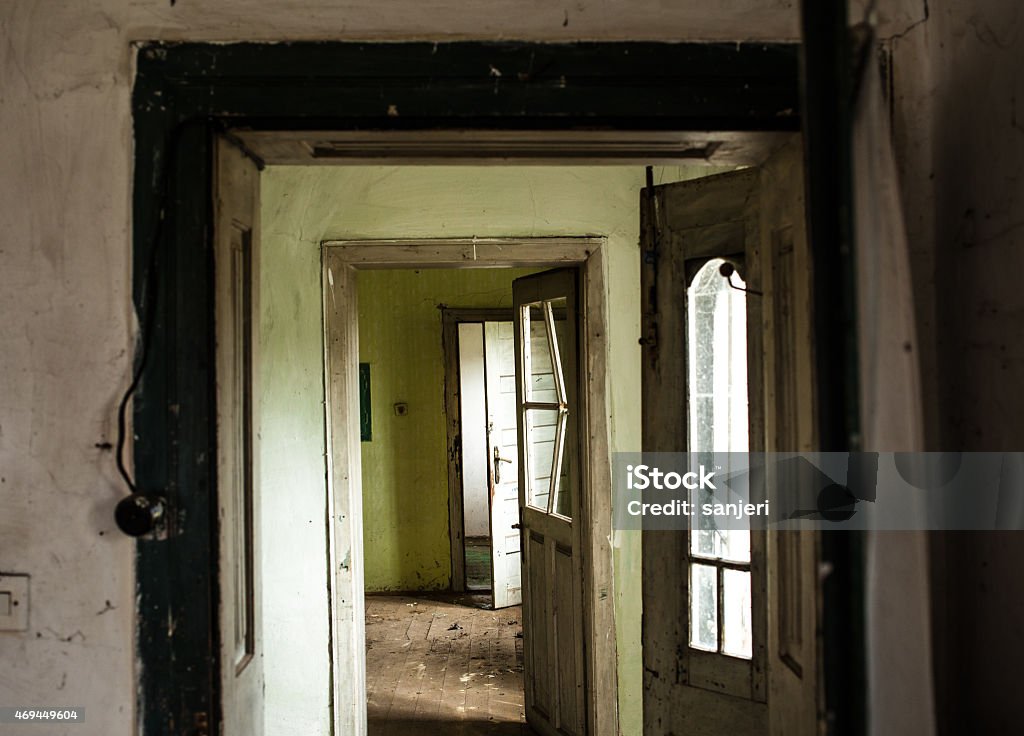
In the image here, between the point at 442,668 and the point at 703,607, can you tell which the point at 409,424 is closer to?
the point at 442,668

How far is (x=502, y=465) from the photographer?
5391 millimetres

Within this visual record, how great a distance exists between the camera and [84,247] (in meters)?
1.19

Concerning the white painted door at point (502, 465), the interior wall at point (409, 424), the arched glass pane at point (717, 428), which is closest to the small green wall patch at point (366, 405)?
the interior wall at point (409, 424)

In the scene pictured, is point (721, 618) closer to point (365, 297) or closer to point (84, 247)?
point (84, 247)

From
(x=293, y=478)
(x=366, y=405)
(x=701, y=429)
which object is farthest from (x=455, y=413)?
(x=701, y=429)

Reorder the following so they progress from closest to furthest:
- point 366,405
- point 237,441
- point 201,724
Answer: point 201,724 → point 237,441 → point 366,405

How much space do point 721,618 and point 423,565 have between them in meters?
3.96

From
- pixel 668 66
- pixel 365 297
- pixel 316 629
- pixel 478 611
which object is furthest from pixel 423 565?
pixel 668 66

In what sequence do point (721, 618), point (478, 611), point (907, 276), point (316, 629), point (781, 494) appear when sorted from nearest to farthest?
point (907, 276)
point (781, 494)
point (721, 618)
point (316, 629)
point (478, 611)

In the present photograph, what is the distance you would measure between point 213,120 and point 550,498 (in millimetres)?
2469

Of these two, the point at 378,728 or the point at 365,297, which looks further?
the point at 365,297

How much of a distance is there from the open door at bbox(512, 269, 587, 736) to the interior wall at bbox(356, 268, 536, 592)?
2143 millimetres

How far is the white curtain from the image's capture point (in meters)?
0.78

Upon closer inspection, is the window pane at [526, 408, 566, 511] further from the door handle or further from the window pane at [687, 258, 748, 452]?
the door handle
